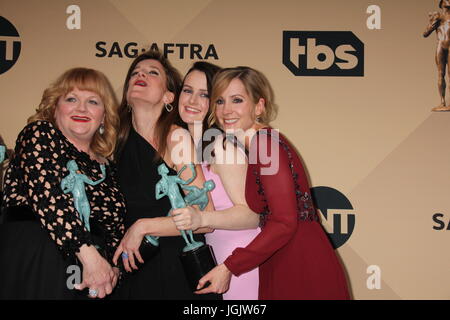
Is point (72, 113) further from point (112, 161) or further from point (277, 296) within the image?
point (277, 296)

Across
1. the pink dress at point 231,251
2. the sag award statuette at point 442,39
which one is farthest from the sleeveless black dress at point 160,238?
the sag award statuette at point 442,39

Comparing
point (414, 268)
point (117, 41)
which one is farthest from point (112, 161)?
point (414, 268)

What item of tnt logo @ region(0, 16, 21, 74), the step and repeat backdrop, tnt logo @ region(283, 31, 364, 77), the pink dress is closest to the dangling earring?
the pink dress

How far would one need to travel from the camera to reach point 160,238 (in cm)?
167

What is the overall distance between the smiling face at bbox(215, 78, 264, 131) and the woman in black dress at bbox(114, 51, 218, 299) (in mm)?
208

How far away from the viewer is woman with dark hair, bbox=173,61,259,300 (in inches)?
64.3

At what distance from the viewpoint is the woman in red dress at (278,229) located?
4.86ft

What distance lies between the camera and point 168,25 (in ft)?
9.16

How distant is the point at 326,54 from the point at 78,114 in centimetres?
179

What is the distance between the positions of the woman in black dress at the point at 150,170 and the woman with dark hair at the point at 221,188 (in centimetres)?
9

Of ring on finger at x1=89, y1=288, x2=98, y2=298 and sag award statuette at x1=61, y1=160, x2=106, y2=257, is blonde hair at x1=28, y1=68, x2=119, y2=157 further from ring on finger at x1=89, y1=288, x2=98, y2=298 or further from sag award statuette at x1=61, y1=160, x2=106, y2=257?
ring on finger at x1=89, y1=288, x2=98, y2=298

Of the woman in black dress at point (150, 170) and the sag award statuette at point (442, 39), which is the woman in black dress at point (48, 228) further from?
the sag award statuette at point (442, 39)

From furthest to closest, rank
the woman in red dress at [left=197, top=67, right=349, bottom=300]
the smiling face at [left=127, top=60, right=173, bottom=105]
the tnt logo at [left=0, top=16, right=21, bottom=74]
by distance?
1. the tnt logo at [left=0, top=16, right=21, bottom=74]
2. the smiling face at [left=127, top=60, right=173, bottom=105]
3. the woman in red dress at [left=197, top=67, right=349, bottom=300]

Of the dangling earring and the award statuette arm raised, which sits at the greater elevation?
the dangling earring
